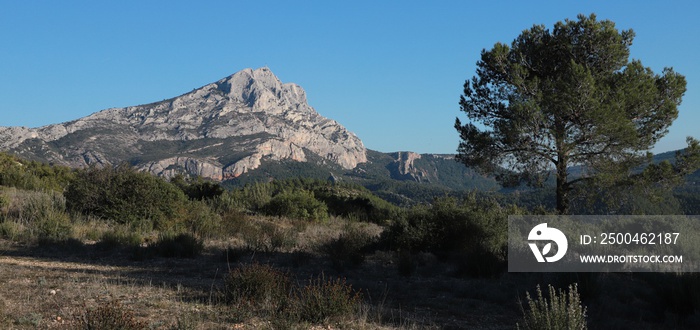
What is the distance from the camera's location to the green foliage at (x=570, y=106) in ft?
56.4

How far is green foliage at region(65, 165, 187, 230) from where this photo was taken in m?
17.7

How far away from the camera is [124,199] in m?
18.1

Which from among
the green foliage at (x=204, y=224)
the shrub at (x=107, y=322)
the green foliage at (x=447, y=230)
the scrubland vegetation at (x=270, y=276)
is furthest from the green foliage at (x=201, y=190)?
the shrub at (x=107, y=322)

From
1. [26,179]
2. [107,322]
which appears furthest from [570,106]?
[26,179]

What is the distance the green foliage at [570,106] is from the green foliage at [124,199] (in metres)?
12.2

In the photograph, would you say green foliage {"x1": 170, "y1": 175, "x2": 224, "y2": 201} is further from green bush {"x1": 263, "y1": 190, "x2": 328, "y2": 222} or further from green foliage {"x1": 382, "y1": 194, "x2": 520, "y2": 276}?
green foliage {"x1": 382, "y1": 194, "x2": 520, "y2": 276}

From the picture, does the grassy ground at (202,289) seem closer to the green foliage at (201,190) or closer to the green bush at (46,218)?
the green bush at (46,218)

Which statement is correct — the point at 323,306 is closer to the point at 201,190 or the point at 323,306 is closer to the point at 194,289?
the point at 194,289

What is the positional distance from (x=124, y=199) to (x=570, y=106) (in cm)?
1646

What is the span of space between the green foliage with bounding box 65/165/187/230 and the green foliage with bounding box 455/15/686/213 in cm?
1223

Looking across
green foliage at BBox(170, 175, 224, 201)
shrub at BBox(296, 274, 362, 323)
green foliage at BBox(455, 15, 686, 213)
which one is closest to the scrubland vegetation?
shrub at BBox(296, 274, 362, 323)

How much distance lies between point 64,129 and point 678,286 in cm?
19906

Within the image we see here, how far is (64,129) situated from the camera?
175000 mm

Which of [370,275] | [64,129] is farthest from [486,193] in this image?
[64,129]
